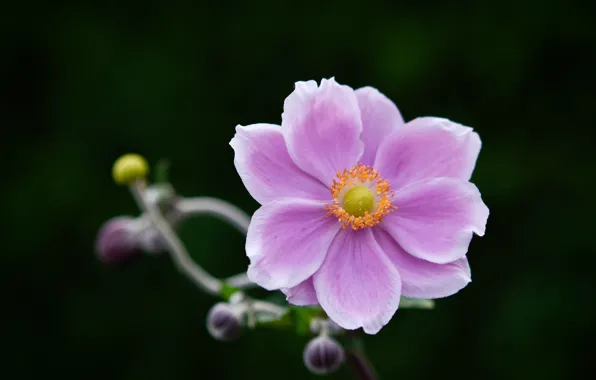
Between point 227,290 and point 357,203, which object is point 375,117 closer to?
point 357,203

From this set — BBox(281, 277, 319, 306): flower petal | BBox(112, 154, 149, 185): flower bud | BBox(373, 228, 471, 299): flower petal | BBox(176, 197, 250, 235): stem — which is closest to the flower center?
BBox(373, 228, 471, 299): flower petal

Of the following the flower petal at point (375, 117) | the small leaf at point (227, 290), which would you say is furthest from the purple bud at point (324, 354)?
the flower petal at point (375, 117)

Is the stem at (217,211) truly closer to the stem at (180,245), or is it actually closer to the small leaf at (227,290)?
the stem at (180,245)

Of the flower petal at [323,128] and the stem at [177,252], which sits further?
the stem at [177,252]

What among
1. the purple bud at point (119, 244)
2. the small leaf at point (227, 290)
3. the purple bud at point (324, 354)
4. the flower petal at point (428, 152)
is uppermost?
the purple bud at point (119, 244)

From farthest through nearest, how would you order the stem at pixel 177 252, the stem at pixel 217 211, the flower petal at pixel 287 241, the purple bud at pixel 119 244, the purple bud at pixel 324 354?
the purple bud at pixel 119 244
the stem at pixel 217 211
the stem at pixel 177 252
the purple bud at pixel 324 354
the flower petal at pixel 287 241

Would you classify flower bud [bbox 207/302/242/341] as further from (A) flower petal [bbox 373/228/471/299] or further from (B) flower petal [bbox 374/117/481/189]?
(B) flower petal [bbox 374/117/481/189]

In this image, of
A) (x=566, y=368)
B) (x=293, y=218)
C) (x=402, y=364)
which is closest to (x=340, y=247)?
(x=293, y=218)
